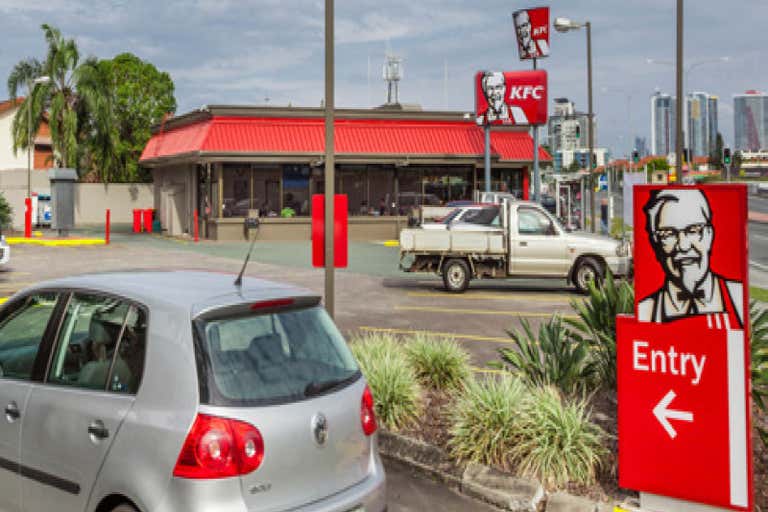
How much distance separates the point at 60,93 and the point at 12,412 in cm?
4534

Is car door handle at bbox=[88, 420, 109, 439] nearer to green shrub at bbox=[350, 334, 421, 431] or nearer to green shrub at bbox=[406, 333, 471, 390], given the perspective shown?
green shrub at bbox=[350, 334, 421, 431]

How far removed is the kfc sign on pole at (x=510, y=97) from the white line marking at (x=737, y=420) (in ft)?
102

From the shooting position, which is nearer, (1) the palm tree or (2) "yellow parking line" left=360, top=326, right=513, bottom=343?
(2) "yellow parking line" left=360, top=326, right=513, bottom=343

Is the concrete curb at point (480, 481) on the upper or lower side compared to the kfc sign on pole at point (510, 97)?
lower

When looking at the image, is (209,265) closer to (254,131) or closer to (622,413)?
(254,131)

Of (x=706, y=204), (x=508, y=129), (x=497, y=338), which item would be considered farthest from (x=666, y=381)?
(x=508, y=129)

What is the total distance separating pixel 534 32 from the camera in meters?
36.9

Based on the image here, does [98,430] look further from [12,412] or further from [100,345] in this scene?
[12,412]

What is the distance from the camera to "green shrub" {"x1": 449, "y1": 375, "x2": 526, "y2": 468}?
6.18 metres

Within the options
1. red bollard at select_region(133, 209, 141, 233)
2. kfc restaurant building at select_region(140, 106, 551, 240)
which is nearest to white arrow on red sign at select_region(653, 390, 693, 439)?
kfc restaurant building at select_region(140, 106, 551, 240)

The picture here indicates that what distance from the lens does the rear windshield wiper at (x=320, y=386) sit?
4.15 metres

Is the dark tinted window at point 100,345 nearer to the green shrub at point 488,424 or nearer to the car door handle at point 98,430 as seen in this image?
the car door handle at point 98,430

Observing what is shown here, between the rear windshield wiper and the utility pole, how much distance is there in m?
4.33

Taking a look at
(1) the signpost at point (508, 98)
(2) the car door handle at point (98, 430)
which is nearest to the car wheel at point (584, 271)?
(2) the car door handle at point (98, 430)
